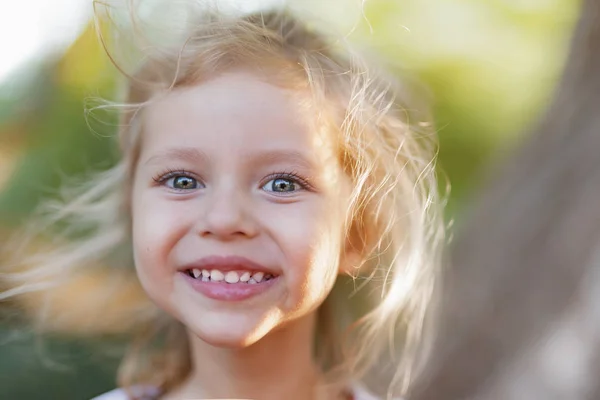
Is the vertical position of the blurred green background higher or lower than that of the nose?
higher

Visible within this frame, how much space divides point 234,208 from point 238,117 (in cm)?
11

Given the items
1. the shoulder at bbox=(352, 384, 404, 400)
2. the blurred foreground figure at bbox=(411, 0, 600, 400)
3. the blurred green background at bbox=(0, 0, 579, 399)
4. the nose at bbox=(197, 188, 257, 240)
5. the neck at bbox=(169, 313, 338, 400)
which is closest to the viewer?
the nose at bbox=(197, 188, 257, 240)

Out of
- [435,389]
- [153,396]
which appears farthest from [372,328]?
[435,389]

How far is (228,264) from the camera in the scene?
40.8 inches

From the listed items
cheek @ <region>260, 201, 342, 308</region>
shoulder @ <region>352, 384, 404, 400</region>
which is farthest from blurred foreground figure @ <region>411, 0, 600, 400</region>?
cheek @ <region>260, 201, 342, 308</region>

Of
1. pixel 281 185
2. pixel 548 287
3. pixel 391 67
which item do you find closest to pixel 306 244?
pixel 281 185

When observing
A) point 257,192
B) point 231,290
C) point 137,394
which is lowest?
point 137,394

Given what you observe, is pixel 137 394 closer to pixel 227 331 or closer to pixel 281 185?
pixel 227 331

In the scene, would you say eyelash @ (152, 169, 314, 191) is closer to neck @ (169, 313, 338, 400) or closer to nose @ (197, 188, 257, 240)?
nose @ (197, 188, 257, 240)

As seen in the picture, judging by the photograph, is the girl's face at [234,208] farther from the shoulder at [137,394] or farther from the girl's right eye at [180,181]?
the shoulder at [137,394]

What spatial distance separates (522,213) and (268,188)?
136 centimetres

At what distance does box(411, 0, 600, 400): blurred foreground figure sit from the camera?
85.2 inches

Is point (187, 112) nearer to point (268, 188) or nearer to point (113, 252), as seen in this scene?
point (268, 188)

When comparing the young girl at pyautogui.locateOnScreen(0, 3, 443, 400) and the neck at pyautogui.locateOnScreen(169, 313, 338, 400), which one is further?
the neck at pyautogui.locateOnScreen(169, 313, 338, 400)
